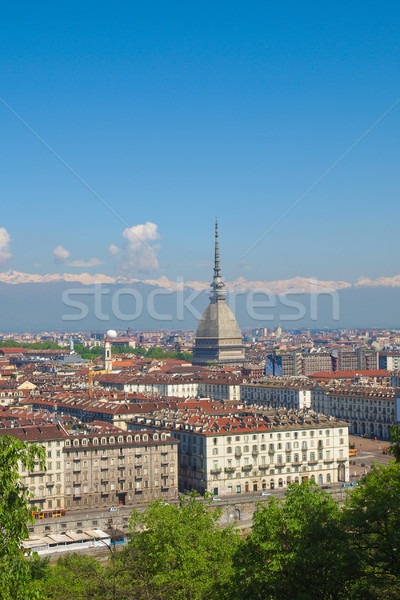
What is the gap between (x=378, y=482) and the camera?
38250 millimetres

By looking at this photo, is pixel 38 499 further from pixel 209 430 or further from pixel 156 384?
pixel 156 384

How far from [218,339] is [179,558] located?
15588cm

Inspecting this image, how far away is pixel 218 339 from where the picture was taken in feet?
609

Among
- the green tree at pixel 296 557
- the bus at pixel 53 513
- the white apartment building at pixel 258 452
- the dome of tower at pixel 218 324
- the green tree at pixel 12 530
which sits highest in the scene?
the dome of tower at pixel 218 324

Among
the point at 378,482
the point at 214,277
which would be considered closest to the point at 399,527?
the point at 378,482

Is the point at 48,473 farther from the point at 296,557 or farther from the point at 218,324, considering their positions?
the point at 218,324

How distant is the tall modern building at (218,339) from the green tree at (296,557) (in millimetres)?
156999

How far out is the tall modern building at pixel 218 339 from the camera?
186125 millimetres

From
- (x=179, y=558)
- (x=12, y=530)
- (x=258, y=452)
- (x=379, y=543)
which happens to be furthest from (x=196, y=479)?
(x=12, y=530)

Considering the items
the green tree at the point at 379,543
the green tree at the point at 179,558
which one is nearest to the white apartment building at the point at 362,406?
Answer: the green tree at the point at 179,558

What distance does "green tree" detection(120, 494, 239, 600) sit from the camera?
27442 millimetres

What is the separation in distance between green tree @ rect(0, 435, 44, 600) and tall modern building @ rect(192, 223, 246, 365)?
167m

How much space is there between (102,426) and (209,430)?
876 cm

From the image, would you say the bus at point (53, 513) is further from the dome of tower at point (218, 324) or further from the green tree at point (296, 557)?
the dome of tower at point (218, 324)
